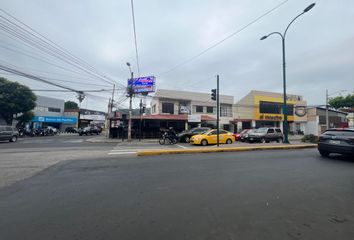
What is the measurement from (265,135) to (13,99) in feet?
115

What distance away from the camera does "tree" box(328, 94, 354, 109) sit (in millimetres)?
28353

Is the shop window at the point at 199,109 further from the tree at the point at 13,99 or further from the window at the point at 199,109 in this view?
the tree at the point at 13,99

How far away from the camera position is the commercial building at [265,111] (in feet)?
111

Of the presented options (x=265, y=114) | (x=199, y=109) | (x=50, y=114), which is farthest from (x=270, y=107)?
(x=50, y=114)

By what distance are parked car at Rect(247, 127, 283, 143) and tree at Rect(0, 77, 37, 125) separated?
109 feet

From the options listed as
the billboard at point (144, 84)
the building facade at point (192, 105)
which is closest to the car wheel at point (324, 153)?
the building facade at point (192, 105)

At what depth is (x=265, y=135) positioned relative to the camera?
692 inches

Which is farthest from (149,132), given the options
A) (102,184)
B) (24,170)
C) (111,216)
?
(111,216)

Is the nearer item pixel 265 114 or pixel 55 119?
pixel 265 114

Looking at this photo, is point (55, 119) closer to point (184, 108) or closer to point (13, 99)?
point (13, 99)

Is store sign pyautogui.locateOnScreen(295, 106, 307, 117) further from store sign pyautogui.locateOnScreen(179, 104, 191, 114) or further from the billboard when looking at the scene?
the billboard

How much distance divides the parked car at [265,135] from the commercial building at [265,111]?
14232mm

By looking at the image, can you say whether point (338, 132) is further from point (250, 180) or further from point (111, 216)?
point (111, 216)

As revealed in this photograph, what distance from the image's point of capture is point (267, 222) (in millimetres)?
2641
